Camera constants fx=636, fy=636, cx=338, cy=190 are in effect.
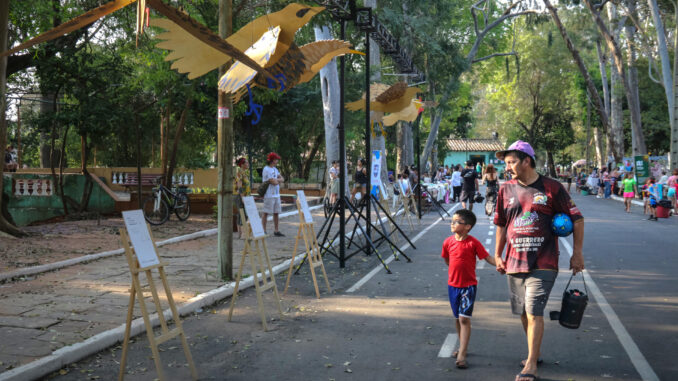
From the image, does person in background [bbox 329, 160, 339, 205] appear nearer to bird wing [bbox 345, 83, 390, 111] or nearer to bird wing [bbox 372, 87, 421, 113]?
bird wing [bbox 345, 83, 390, 111]

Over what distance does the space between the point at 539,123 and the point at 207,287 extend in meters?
65.1

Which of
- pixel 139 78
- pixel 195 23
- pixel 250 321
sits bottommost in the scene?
pixel 250 321

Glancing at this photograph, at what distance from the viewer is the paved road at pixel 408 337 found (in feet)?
18.1

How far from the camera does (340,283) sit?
32.7ft

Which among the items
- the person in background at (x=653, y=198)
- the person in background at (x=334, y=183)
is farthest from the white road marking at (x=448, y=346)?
the person in background at (x=653, y=198)

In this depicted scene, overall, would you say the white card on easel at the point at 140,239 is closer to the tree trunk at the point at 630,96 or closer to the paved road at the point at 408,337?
the paved road at the point at 408,337

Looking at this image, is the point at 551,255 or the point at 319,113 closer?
the point at 551,255

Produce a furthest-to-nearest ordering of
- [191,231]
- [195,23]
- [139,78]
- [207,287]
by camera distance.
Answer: [139,78] → [191,231] → [207,287] → [195,23]

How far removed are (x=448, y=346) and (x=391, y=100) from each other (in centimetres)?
911

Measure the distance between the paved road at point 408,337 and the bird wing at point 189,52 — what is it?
9.96ft

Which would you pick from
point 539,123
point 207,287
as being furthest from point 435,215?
point 539,123

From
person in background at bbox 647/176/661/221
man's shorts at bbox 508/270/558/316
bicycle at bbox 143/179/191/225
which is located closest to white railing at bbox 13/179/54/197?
bicycle at bbox 143/179/191/225

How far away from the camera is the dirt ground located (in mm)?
11398

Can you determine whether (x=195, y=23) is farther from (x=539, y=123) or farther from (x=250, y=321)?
(x=539, y=123)
